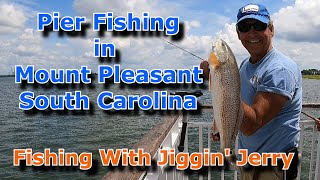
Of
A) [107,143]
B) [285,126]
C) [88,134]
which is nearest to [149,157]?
[285,126]

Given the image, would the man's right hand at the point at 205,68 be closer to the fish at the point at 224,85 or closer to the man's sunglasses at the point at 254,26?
the fish at the point at 224,85

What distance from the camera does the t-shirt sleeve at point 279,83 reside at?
2094 millimetres

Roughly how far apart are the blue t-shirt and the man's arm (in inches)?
1.5

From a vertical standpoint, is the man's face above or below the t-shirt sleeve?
above

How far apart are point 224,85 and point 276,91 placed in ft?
1.32

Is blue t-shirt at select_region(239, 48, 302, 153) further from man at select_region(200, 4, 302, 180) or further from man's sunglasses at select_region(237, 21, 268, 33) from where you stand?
man's sunglasses at select_region(237, 21, 268, 33)

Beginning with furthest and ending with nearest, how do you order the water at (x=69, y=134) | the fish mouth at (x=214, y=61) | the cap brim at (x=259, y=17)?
the water at (x=69, y=134) < the cap brim at (x=259, y=17) < the fish mouth at (x=214, y=61)

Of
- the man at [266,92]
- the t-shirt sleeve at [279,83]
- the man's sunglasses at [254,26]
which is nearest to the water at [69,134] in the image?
the man at [266,92]

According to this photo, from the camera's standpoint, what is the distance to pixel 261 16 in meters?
2.30

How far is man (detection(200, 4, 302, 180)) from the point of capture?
2.09 metres

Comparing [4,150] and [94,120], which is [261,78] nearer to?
[4,150]

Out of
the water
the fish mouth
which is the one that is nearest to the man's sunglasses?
the fish mouth

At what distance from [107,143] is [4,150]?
4946 mm

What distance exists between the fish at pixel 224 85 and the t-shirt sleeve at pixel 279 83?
0.88ft
